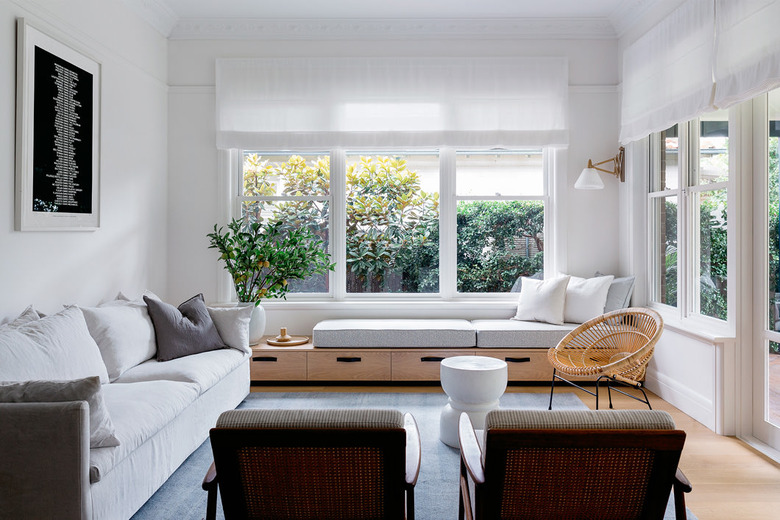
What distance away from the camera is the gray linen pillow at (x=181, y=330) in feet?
11.4

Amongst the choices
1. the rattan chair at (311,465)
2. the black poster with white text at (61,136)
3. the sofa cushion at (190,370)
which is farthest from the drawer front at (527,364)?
the black poster with white text at (61,136)

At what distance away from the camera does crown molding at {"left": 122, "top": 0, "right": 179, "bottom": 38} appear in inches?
169

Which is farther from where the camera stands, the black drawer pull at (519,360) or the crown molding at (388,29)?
the crown molding at (388,29)

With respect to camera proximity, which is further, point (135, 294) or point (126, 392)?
point (135, 294)

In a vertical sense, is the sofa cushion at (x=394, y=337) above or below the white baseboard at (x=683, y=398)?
above

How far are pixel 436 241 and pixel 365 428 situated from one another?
3.76 m

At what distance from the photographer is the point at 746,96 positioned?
296 centimetres

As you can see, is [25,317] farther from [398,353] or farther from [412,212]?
[412,212]

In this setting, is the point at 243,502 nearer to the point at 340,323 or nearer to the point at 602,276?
the point at 340,323

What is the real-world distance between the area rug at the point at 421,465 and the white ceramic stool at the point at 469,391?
0.12 metres

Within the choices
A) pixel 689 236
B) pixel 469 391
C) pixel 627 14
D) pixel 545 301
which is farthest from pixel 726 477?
pixel 627 14

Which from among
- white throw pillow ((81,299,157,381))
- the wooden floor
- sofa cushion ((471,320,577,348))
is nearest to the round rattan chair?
sofa cushion ((471,320,577,348))

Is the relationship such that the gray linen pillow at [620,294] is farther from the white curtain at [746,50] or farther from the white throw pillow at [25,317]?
the white throw pillow at [25,317]

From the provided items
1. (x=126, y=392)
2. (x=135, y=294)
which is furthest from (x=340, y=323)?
(x=126, y=392)
